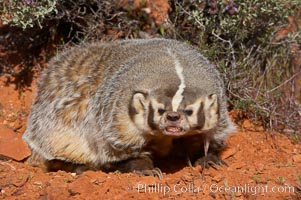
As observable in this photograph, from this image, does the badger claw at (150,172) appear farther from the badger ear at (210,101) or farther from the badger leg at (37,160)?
the badger leg at (37,160)

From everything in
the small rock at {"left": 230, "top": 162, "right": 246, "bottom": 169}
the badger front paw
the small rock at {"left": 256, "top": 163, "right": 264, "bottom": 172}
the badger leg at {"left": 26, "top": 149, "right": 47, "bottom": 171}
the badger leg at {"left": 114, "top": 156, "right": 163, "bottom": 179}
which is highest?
the badger leg at {"left": 114, "top": 156, "right": 163, "bottom": 179}

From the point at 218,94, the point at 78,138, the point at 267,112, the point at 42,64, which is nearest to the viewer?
the point at 218,94

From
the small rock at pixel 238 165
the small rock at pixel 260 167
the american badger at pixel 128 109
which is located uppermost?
the american badger at pixel 128 109

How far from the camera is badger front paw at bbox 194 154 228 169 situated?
360 cm

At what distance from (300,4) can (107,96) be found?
181 centimetres

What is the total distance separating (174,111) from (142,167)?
0.60 metres

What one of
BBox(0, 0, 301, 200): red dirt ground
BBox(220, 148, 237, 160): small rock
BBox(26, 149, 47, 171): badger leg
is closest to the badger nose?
BBox(0, 0, 301, 200): red dirt ground

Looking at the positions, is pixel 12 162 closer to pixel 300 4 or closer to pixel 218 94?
pixel 218 94

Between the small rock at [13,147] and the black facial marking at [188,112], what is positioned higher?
the black facial marking at [188,112]

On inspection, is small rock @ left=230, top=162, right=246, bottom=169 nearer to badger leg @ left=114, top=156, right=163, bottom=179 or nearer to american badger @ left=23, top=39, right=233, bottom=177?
american badger @ left=23, top=39, right=233, bottom=177

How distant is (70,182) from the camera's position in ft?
11.3

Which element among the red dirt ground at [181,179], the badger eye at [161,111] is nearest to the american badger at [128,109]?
the badger eye at [161,111]

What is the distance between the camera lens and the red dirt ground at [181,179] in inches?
127

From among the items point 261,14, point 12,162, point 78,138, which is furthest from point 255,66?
point 12,162
